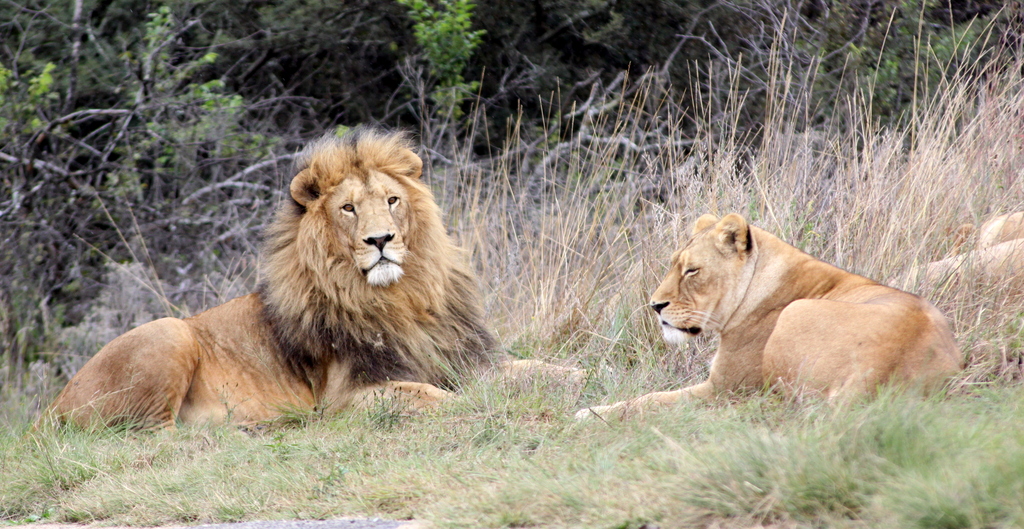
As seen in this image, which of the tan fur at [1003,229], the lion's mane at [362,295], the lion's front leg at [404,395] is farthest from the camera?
the lion's mane at [362,295]

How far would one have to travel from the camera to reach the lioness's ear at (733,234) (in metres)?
4.08

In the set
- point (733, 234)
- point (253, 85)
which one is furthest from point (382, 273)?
point (253, 85)

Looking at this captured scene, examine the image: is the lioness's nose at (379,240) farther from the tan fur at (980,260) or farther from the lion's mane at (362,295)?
the tan fur at (980,260)


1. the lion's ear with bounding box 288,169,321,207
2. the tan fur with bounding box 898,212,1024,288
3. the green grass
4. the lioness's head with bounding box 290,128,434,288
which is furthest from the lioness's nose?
the tan fur with bounding box 898,212,1024,288

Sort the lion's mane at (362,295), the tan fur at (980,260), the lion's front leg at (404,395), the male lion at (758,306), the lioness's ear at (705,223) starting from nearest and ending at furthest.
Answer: the male lion at (758,306) → the lioness's ear at (705,223) → the tan fur at (980,260) → the lion's front leg at (404,395) → the lion's mane at (362,295)

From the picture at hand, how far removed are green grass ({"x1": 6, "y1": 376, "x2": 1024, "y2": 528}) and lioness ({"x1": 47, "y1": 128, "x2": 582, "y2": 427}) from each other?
0.96 feet

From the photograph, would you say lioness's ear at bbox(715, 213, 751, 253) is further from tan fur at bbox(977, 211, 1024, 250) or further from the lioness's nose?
the lioness's nose

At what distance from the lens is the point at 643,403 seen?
409cm

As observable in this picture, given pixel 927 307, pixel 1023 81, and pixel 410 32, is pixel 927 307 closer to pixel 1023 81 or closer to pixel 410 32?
pixel 1023 81

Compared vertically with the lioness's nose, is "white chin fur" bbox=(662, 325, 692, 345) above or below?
below

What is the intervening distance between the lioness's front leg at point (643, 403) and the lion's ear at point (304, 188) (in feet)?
6.54

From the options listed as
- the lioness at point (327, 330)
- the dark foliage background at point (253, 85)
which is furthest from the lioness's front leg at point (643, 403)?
the dark foliage background at point (253, 85)

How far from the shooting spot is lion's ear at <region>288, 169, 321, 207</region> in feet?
17.3

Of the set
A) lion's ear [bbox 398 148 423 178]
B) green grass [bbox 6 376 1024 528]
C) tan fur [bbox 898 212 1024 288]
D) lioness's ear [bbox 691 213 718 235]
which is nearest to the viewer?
green grass [bbox 6 376 1024 528]
